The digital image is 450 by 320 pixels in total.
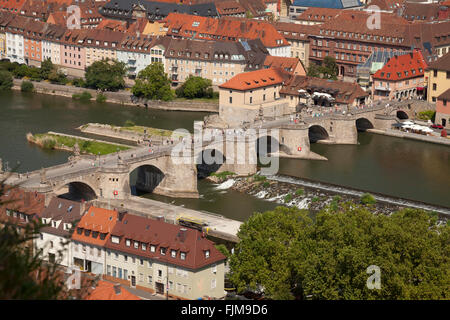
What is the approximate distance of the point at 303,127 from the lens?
9662 cm

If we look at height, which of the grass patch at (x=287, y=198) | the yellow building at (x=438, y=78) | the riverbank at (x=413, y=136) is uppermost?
the yellow building at (x=438, y=78)

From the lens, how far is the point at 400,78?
11506 centimetres

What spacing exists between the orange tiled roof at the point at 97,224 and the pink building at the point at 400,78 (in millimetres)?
60500

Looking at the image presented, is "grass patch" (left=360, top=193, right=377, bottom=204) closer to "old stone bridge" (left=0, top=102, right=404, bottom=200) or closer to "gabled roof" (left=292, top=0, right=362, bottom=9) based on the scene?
"old stone bridge" (left=0, top=102, right=404, bottom=200)

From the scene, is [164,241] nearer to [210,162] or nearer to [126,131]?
[210,162]

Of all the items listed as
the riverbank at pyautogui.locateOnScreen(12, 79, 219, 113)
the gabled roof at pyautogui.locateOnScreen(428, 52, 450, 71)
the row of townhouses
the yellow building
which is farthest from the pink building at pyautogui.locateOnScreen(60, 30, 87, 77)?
the row of townhouses

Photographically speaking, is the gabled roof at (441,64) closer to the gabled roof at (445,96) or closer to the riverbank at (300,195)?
the gabled roof at (445,96)

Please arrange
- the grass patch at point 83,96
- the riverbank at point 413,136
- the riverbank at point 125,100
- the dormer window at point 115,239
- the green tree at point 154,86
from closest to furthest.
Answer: the dormer window at point 115,239 < the riverbank at point 413,136 < the riverbank at point 125,100 < the green tree at point 154,86 < the grass patch at point 83,96

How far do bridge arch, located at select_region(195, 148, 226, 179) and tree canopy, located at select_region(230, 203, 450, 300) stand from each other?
1094 inches

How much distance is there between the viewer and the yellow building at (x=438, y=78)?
364 ft

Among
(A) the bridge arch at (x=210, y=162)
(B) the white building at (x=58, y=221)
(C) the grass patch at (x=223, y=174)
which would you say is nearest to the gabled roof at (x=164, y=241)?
(B) the white building at (x=58, y=221)

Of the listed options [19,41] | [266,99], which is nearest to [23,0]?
[19,41]
